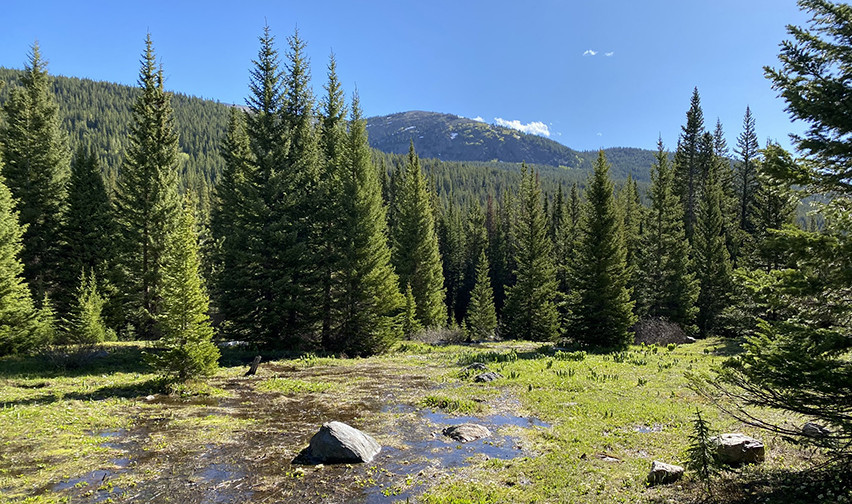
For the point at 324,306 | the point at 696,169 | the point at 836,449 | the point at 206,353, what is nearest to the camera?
the point at 836,449

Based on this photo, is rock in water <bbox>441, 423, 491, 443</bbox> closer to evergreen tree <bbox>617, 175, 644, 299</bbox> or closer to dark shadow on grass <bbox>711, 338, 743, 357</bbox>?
dark shadow on grass <bbox>711, 338, 743, 357</bbox>

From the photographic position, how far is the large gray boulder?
335 inches

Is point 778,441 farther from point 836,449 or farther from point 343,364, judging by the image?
point 343,364

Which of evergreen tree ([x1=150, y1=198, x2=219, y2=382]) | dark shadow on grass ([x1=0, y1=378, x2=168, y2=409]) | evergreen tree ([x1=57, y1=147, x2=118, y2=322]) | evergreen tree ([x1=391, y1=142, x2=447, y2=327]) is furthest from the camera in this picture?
evergreen tree ([x1=391, y1=142, x2=447, y2=327])

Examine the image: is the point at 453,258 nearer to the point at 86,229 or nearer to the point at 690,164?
the point at 690,164

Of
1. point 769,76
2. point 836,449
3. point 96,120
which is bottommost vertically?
point 836,449

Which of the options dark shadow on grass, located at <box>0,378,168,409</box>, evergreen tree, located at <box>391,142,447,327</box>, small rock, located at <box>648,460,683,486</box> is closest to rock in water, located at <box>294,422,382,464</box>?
small rock, located at <box>648,460,683,486</box>

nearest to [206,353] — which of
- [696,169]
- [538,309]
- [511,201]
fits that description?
[538,309]

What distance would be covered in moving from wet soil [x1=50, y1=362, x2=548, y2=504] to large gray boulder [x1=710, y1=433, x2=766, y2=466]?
165 inches

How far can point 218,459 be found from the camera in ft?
31.8

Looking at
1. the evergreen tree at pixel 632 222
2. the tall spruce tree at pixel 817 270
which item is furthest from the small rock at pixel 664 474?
the evergreen tree at pixel 632 222

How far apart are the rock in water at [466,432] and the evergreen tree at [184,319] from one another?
31.0 ft

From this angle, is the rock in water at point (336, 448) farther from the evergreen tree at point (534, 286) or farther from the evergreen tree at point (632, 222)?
the evergreen tree at point (632, 222)

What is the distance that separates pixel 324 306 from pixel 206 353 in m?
11.3
